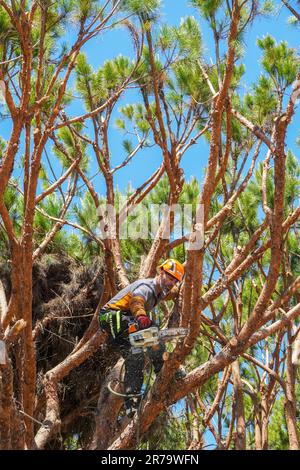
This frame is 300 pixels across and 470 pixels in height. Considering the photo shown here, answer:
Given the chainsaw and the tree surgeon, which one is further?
the tree surgeon

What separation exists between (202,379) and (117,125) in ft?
11.6

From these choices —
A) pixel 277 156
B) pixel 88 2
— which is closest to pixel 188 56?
pixel 88 2

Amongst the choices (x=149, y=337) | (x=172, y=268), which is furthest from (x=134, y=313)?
(x=172, y=268)

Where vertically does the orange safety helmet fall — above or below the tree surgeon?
above

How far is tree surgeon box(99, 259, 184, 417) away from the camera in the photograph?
194 inches

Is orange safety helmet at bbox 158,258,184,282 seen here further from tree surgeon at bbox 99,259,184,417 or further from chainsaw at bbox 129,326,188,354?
chainsaw at bbox 129,326,188,354

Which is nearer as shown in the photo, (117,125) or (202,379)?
(202,379)

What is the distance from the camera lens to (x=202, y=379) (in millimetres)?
4523

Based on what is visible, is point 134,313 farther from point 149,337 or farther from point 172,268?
point 172,268

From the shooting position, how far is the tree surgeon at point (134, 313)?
16.2 ft

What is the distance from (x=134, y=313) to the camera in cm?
485

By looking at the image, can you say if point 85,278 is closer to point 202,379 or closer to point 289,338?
point 289,338

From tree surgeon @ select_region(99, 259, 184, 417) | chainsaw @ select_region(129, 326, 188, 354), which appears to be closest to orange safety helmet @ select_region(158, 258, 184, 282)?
tree surgeon @ select_region(99, 259, 184, 417)

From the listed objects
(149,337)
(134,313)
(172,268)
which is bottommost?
(149,337)
